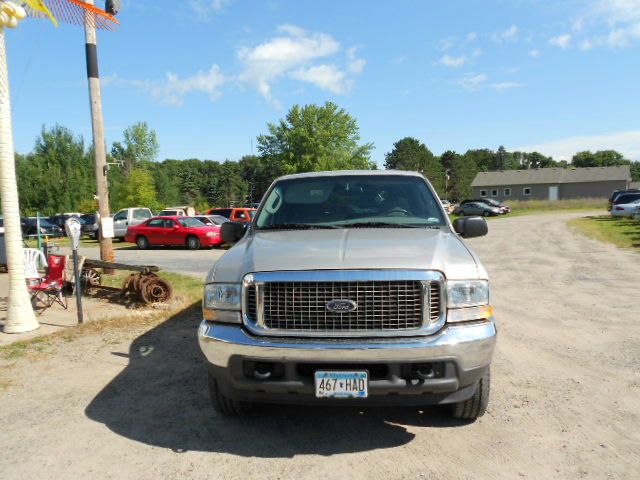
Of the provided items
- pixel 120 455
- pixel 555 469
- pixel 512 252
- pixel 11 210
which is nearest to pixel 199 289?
pixel 11 210

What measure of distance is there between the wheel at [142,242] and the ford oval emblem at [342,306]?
754 inches

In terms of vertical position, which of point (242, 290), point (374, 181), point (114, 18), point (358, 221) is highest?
point (114, 18)

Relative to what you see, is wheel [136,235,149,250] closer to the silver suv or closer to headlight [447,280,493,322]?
the silver suv

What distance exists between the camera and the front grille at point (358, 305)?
289 cm

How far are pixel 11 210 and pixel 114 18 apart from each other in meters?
4.31

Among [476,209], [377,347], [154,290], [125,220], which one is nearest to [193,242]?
[125,220]

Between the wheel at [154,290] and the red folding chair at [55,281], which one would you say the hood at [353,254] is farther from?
the red folding chair at [55,281]

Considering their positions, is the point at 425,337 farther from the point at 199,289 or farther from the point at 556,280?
the point at 556,280

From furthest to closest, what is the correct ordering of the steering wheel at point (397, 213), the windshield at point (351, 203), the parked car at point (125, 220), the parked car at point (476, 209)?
the parked car at point (476, 209) < the parked car at point (125, 220) < the steering wheel at point (397, 213) < the windshield at point (351, 203)

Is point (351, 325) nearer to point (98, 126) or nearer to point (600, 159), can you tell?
point (98, 126)

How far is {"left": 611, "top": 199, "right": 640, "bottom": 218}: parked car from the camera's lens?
26.4 metres

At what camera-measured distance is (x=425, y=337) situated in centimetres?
286

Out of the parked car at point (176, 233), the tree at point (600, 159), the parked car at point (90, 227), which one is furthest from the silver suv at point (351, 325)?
the tree at point (600, 159)

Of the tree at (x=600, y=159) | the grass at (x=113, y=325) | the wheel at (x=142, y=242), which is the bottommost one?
the wheel at (x=142, y=242)
